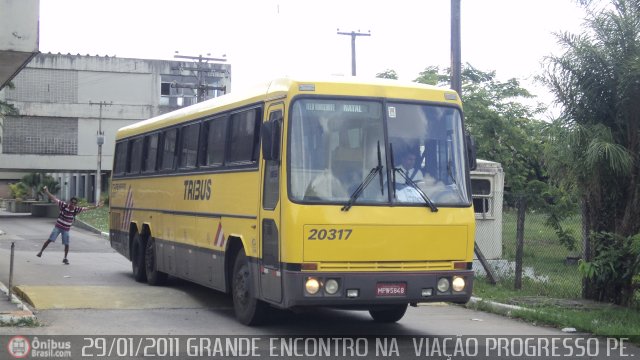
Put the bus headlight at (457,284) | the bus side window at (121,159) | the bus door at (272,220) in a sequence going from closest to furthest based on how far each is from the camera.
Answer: the bus door at (272,220) < the bus headlight at (457,284) < the bus side window at (121,159)

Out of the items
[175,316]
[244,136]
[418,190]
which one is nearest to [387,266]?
[418,190]

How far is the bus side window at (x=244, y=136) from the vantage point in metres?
11.1

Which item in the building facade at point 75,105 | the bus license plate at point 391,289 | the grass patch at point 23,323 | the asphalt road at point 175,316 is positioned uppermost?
the building facade at point 75,105

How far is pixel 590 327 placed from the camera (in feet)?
37.0

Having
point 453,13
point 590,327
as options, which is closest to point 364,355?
point 590,327

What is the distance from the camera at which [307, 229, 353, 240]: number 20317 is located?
963 cm

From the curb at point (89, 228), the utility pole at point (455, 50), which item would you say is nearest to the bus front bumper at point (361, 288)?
the utility pole at point (455, 50)

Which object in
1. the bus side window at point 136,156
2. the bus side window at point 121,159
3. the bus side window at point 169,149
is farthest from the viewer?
the bus side window at point 121,159

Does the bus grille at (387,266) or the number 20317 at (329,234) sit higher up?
the number 20317 at (329,234)

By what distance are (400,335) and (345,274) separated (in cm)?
177

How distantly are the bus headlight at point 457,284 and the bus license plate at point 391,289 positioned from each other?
672 millimetres

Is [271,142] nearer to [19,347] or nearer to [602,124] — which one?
[19,347]

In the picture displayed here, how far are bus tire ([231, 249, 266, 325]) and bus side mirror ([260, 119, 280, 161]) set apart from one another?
1786 millimetres

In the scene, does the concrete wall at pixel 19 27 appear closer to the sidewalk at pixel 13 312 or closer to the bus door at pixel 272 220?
the sidewalk at pixel 13 312
